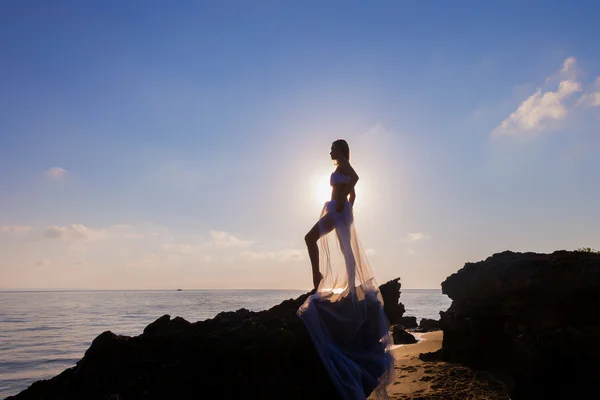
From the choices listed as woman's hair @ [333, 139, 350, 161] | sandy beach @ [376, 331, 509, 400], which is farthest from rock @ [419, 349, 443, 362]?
woman's hair @ [333, 139, 350, 161]

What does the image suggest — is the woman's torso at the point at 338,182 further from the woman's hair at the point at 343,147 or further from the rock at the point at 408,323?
the rock at the point at 408,323

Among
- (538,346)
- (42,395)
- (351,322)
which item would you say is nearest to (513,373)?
(538,346)

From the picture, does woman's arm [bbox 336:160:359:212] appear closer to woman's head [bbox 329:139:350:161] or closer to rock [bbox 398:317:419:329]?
woman's head [bbox 329:139:350:161]

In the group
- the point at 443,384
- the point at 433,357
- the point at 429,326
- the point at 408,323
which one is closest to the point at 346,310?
the point at 443,384

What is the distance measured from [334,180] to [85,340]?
89.9 feet

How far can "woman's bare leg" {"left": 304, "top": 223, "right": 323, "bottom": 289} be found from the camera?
23.4 feet

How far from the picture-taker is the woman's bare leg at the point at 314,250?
7.14 metres

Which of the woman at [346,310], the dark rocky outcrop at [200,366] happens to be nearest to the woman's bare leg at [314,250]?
the woman at [346,310]

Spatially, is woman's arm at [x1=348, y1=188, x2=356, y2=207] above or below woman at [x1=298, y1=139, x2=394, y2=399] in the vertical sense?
above

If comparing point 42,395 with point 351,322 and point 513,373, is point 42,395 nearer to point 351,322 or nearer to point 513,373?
point 351,322

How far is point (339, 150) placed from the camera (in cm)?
752

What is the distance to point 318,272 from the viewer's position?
7156mm

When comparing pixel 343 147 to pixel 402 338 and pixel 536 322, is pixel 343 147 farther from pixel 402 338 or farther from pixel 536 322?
pixel 402 338

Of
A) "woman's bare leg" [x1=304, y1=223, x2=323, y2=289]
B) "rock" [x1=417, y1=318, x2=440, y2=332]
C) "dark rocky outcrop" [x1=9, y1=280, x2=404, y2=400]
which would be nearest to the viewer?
"dark rocky outcrop" [x1=9, y1=280, x2=404, y2=400]
